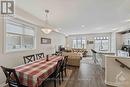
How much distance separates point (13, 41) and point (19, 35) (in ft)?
1.57

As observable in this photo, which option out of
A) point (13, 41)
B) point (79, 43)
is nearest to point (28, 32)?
point (13, 41)

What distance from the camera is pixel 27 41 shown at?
509 centimetres

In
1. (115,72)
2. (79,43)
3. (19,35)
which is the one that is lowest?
(115,72)

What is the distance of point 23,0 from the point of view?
2959 millimetres

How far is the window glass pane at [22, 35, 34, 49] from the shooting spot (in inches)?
189

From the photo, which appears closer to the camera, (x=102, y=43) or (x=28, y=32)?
(x=28, y=32)

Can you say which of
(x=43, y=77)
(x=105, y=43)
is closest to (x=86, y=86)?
(x=43, y=77)

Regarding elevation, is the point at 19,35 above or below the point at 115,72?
above

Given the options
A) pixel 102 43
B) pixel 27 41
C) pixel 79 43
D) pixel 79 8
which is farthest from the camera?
pixel 79 43

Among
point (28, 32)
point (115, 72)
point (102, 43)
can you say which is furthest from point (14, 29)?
point (102, 43)

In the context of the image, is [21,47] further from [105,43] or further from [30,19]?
[105,43]

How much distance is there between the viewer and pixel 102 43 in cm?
1197

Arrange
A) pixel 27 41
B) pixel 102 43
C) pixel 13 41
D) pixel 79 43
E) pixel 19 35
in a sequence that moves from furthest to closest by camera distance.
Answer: pixel 79 43 < pixel 102 43 < pixel 27 41 < pixel 19 35 < pixel 13 41

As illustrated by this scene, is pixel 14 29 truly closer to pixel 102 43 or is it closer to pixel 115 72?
pixel 115 72
